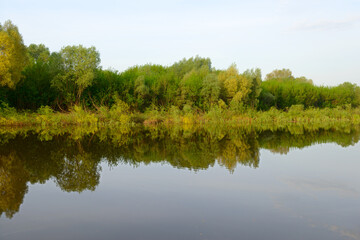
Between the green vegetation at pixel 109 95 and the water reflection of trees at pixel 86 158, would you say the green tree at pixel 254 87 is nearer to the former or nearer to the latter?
the green vegetation at pixel 109 95

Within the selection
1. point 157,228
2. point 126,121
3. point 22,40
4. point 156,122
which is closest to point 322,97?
point 156,122

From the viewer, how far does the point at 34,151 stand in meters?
13.1

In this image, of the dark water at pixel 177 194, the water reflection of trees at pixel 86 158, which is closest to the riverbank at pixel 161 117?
the water reflection of trees at pixel 86 158

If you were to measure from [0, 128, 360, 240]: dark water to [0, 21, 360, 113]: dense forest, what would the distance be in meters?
17.2

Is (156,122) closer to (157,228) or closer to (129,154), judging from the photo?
(129,154)

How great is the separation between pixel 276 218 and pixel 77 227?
369 cm

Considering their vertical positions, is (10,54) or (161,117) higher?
(10,54)

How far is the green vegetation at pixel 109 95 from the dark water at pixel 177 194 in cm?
1520

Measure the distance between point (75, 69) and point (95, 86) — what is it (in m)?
3.25

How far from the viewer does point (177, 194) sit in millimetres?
7539

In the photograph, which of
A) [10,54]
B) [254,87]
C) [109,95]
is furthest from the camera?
[254,87]

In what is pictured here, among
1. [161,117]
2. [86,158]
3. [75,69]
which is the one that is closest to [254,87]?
[161,117]

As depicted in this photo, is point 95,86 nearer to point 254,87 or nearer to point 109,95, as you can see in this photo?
point 109,95

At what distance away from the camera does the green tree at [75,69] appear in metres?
31.3
